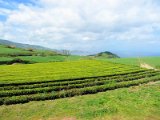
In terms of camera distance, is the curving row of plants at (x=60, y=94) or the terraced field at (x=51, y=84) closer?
the curving row of plants at (x=60, y=94)

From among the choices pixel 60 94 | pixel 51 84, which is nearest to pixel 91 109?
pixel 60 94

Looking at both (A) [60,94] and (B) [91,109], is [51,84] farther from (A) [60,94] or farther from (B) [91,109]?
(B) [91,109]

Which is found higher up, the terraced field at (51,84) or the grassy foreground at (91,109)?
the terraced field at (51,84)

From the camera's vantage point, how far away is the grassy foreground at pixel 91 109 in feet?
73.4

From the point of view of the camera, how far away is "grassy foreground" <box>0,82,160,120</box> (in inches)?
880

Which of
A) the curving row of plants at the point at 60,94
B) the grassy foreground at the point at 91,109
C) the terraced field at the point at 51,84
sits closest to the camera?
the grassy foreground at the point at 91,109

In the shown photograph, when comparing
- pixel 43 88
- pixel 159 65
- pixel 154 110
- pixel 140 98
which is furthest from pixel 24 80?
pixel 159 65

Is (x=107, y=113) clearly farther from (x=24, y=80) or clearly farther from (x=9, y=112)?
(x=24, y=80)

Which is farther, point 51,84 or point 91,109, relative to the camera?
point 51,84

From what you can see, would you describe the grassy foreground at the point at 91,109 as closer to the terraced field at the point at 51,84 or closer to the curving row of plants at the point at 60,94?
the curving row of plants at the point at 60,94

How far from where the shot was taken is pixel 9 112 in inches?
950

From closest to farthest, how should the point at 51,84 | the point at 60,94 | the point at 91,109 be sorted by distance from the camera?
the point at 91,109 < the point at 60,94 < the point at 51,84

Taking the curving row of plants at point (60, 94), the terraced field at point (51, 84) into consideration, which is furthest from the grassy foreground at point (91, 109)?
the terraced field at point (51, 84)

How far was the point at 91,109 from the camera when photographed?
23.9 meters
